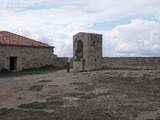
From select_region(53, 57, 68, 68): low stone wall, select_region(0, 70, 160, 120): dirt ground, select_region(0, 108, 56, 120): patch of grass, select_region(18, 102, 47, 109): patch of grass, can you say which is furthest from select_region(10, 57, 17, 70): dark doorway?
select_region(0, 108, 56, 120): patch of grass

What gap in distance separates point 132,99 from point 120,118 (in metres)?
2.59

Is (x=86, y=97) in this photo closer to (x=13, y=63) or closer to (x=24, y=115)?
(x=24, y=115)

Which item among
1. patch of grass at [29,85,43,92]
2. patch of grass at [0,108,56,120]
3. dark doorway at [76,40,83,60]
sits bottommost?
patch of grass at [0,108,56,120]

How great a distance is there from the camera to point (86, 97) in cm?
1432

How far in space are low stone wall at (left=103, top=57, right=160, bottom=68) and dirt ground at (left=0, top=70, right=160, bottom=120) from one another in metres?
3.95

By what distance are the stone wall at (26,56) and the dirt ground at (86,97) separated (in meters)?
8.83

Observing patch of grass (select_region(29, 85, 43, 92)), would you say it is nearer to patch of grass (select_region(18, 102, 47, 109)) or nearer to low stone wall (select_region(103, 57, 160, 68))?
patch of grass (select_region(18, 102, 47, 109))

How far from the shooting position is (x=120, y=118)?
37.2 ft

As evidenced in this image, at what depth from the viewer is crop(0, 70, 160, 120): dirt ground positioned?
11.9 meters

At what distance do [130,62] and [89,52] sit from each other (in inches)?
126

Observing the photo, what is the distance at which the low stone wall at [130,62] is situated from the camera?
22.5 m

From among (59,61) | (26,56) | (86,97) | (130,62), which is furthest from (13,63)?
(86,97)

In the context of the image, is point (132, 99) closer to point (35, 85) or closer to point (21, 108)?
point (21, 108)

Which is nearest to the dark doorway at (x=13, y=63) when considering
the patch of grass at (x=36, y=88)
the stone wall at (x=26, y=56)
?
the stone wall at (x=26, y=56)
